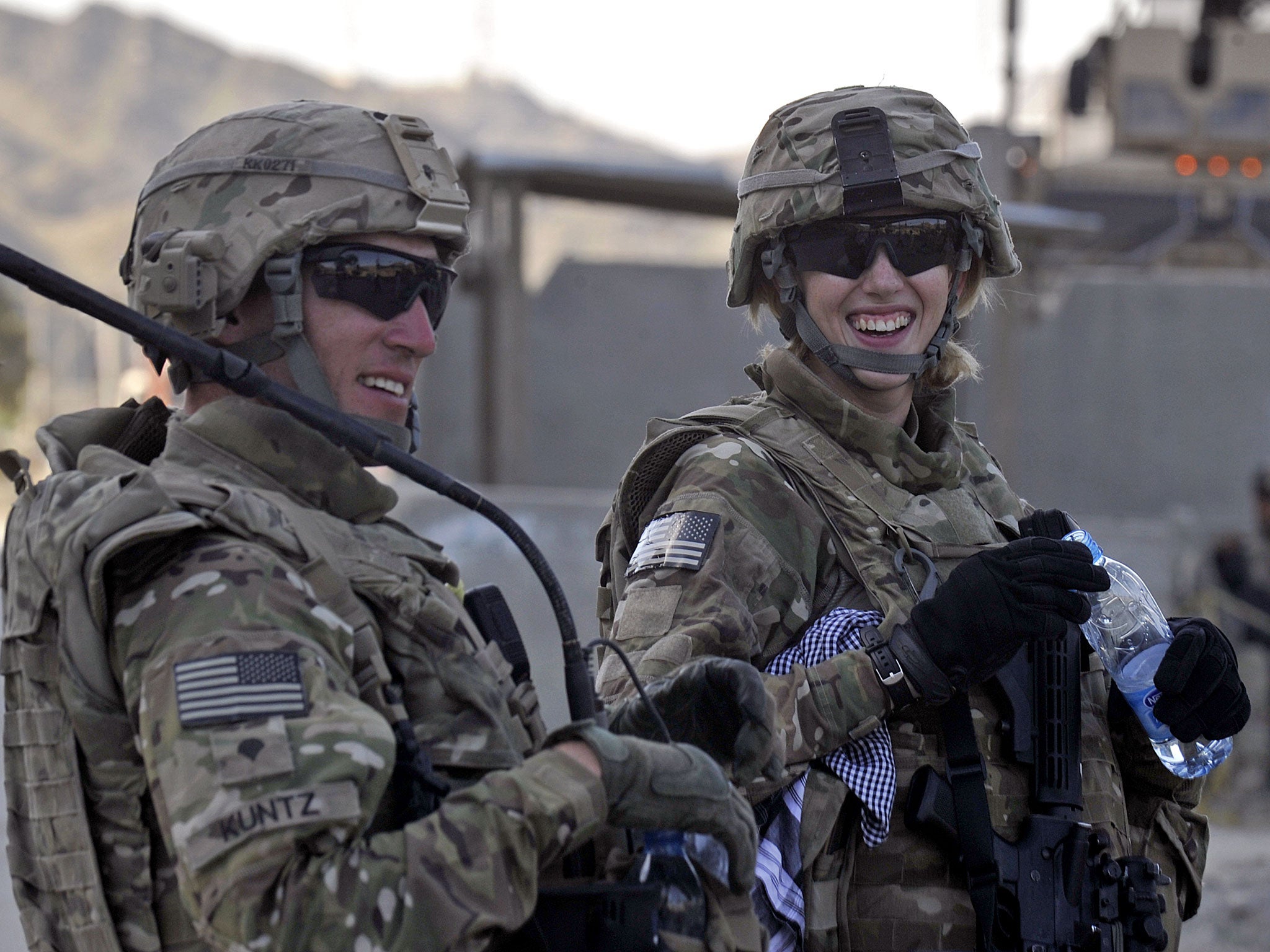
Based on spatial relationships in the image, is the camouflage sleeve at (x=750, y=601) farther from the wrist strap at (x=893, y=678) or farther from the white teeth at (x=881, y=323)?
the white teeth at (x=881, y=323)

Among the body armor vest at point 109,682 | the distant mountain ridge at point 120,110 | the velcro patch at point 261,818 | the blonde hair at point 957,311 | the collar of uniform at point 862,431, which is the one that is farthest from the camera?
the distant mountain ridge at point 120,110

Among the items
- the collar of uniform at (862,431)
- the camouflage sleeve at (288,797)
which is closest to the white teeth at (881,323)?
the collar of uniform at (862,431)

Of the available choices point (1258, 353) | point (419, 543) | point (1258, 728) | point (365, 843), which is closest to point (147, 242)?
point (419, 543)

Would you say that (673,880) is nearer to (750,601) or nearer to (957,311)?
(750,601)

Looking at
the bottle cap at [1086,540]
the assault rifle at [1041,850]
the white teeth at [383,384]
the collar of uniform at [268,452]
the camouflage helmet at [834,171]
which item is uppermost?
the camouflage helmet at [834,171]

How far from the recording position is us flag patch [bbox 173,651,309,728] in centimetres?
159

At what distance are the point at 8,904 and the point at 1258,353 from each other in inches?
372

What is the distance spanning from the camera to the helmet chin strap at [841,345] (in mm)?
2871

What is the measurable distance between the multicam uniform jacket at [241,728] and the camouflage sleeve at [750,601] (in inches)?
22.4

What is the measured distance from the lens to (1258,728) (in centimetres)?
944

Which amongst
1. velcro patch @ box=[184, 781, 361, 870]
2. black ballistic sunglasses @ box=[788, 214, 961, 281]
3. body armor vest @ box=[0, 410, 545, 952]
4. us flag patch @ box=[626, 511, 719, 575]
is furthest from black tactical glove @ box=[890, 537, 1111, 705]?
velcro patch @ box=[184, 781, 361, 870]

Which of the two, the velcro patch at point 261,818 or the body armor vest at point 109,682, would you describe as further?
the body armor vest at point 109,682

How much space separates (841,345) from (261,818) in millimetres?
1644

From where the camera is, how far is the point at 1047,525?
280cm
